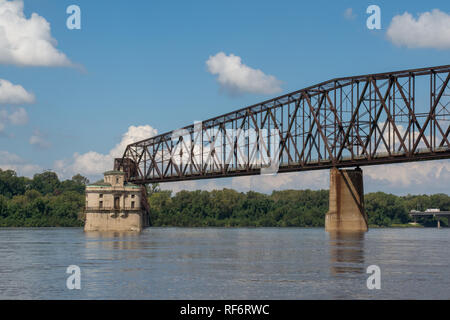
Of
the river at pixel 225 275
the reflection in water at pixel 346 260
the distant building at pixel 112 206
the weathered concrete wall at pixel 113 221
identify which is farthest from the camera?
the distant building at pixel 112 206

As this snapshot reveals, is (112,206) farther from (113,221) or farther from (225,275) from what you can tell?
(225,275)

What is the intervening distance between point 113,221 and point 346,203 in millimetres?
56262

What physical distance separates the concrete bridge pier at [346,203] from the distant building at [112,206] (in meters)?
50.9

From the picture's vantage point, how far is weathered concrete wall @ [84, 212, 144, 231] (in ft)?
520

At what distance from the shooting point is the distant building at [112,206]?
159 meters

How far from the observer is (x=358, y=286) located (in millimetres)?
42500

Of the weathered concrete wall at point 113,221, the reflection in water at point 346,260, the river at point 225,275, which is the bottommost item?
the river at point 225,275

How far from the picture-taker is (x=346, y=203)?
128 metres

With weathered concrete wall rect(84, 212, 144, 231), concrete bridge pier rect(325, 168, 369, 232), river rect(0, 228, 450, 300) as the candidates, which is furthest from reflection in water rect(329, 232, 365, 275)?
weathered concrete wall rect(84, 212, 144, 231)

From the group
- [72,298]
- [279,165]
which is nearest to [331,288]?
[72,298]

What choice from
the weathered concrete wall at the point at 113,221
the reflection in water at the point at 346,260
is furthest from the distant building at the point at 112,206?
the reflection in water at the point at 346,260

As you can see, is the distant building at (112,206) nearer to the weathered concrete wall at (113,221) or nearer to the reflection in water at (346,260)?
the weathered concrete wall at (113,221)

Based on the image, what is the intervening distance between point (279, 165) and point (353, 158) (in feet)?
68.6
